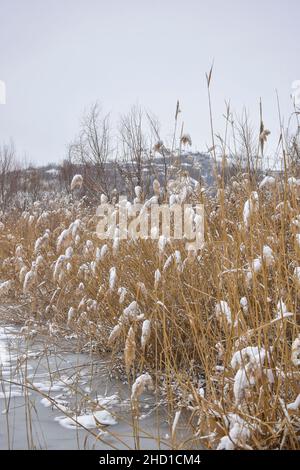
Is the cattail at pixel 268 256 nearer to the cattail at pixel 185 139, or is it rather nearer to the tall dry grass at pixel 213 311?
the tall dry grass at pixel 213 311

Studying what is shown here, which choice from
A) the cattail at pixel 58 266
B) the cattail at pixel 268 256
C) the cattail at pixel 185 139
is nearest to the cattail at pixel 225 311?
the cattail at pixel 268 256

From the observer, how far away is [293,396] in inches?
60.3

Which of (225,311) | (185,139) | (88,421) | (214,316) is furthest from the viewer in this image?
(185,139)

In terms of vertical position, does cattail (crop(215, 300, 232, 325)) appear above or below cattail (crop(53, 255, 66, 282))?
below

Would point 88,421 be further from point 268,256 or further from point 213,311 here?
point 268,256

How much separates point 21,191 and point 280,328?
17810mm

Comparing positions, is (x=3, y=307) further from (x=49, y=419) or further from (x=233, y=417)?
(x=233, y=417)

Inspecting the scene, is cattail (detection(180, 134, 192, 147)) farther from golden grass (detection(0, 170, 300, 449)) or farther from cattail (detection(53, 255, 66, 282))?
cattail (detection(53, 255, 66, 282))

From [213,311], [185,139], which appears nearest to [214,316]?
[213,311]

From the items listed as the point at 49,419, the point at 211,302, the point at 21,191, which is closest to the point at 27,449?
the point at 49,419

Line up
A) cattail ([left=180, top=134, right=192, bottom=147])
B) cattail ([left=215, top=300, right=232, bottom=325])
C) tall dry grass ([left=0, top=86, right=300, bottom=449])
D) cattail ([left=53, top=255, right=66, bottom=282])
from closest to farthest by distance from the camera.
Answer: tall dry grass ([left=0, top=86, right=300, bottom=449])
cattail ([left=215, top=300, right=232, bottom=325])
cattail ([left=180, top=134, right=192, bottom=147])
cattail ([left=53, top=255, right=66, bottom=282])

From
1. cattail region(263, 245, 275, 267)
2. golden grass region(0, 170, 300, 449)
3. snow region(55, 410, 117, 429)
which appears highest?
cattail region(263, 245, 275, 267)

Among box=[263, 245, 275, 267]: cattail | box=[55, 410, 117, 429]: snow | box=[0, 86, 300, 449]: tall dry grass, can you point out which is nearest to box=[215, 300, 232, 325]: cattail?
box=[0, 86, 300, 449]: tall dry grass
